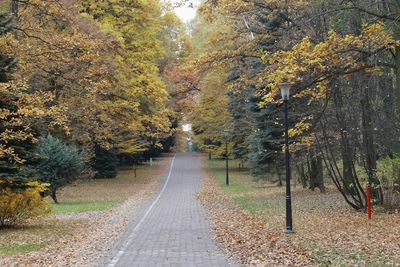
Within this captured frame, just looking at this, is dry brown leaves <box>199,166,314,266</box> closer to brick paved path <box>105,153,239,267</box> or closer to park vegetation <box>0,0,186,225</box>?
brick paved path <box>105,153,239,267</box>

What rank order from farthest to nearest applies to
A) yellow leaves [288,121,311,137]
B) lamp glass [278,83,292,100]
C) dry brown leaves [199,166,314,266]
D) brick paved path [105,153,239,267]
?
yellow leaves [288,121,311,137] < lamp glass [278,83,292,100] < brick paved path [105,153,239,267] < dry brown leaves [199,166,314,266]

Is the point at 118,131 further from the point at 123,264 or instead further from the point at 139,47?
the point at 123,264

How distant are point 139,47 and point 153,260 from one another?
27.1m

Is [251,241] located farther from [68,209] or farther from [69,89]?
[69,89]

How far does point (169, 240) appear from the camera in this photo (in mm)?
12086

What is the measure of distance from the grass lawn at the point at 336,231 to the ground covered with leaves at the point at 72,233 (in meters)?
4.51

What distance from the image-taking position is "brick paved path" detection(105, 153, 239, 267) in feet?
31.2

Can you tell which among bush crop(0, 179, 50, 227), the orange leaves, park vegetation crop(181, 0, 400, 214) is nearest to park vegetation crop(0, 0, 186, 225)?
bush crop(0, 179, 50, 227)

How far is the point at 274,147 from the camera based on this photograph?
27016 mm

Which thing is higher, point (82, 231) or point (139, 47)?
point (139, 47)

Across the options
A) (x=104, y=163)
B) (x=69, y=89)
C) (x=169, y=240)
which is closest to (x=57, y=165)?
(x=69, y=89)

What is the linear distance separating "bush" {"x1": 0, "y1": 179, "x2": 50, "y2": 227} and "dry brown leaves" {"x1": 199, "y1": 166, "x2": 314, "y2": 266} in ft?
17.9

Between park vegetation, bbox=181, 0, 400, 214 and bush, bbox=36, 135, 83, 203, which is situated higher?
park vegetation, bbox=181, 0, 400, 214

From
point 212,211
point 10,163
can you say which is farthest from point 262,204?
point 10,163
